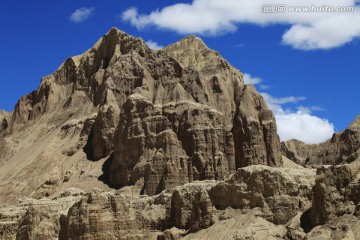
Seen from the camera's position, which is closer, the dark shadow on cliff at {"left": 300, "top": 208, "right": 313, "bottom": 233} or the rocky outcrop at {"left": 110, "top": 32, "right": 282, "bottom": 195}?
the dark shadow on cliff at {"left": 300, "top": 208, "right": 313, "bottom": 233}

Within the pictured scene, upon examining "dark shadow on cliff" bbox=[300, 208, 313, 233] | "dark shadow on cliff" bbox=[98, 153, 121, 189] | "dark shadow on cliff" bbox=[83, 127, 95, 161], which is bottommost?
"dark shadow on cliff" bbox=[300, 208, 313, 233]

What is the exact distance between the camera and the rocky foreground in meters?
105

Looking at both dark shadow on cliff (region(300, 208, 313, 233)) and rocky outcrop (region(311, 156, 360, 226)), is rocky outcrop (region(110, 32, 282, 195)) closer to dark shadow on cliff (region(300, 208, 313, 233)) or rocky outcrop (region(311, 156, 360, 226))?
dark shadow on cliff (region(300, 208, 313, 233))

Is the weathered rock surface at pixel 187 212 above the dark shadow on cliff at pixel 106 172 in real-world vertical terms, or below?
below

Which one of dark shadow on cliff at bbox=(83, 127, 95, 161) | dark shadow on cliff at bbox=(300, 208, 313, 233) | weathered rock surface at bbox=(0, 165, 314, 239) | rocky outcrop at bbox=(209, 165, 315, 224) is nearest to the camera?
dark shadow on cliff at bbox=(300, 208, 313, 233)

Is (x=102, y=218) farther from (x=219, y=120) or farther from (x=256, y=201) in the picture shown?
(x=219, y=120)

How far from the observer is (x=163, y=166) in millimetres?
145375

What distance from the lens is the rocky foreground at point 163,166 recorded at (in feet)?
343

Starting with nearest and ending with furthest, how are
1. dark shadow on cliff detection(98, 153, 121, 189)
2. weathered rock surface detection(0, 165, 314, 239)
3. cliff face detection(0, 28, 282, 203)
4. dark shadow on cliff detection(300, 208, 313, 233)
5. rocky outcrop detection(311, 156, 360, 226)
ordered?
rocky outcrop detection(311, 156, 360, 226) → dark shadow on cliff detection(300, 208, 313, 233) → weathered rock surface detection(0, 165, 314, 239) → cliff face detection(0, 28, 282, 203) → dark shadow on cliff detection(98, 153, 121, 189)

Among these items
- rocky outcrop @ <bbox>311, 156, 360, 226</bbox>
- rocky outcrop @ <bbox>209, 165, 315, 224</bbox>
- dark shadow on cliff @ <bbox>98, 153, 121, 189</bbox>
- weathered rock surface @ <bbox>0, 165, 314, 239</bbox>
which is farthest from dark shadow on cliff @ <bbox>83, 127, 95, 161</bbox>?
rocky outcrop @ <bbox>311, 156, 360, 226</bbox>

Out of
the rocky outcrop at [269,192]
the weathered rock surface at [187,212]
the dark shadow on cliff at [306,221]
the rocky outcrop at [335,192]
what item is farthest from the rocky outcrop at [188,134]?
the rocky outcrop at [335,192]

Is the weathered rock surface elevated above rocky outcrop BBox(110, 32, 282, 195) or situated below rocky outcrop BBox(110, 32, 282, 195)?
below

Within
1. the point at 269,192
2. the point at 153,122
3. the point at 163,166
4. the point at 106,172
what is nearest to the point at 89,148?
the point at 106,172

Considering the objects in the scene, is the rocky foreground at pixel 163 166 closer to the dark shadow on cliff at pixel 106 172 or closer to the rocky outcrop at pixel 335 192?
the rocky outcrop at pixel 335 192
